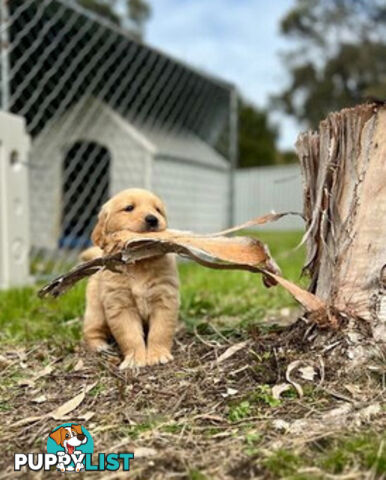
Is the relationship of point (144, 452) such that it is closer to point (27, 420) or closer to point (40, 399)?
point (27, 420)

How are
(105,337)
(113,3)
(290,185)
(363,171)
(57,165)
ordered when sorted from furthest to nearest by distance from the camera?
1. (113,3)
2. (290,185)
3. (57,165)
4. (105,337)
5. (363,171)

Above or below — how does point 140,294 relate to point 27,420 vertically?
above

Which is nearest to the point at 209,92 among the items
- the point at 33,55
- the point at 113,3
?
the point at 33,55

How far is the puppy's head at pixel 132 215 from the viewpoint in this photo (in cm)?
173

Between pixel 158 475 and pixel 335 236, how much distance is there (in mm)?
773

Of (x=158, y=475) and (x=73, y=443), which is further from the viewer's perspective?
(x=73, y=443)

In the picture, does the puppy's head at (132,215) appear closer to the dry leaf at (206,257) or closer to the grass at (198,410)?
the dry leaf at (206,257)

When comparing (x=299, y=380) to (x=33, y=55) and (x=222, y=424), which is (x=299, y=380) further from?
(x=33, y=55)

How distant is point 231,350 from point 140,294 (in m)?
0.33

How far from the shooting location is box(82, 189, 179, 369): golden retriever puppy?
1.67 metres

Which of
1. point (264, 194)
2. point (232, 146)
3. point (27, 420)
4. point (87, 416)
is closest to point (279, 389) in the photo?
point (87, 416)

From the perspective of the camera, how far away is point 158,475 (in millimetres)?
973

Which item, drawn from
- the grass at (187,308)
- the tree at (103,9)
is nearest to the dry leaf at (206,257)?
the grass at (187,308)

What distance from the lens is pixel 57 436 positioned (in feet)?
3.78
